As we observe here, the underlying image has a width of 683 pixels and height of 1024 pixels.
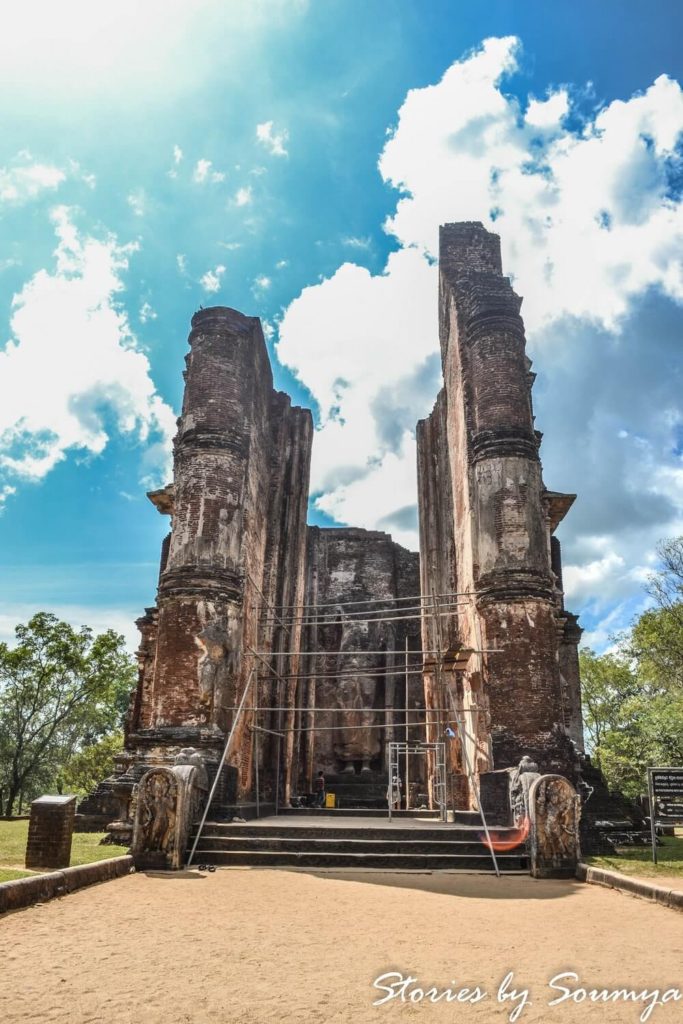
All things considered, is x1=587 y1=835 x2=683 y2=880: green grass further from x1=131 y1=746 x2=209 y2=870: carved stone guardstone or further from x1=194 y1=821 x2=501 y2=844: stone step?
x1=131 y1=746 x2=209 y2=870: carved stone guardstone

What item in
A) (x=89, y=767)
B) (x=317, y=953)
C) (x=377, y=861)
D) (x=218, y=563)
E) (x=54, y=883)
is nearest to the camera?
(x=317, y=953)

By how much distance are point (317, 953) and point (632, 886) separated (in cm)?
381

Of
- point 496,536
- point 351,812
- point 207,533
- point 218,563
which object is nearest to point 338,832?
point 218,563

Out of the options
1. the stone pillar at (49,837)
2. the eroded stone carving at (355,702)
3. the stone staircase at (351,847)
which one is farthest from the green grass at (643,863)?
the eroded stone carving at (355,702)

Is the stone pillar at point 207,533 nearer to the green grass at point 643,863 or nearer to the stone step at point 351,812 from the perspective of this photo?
the stone step at point 351,812

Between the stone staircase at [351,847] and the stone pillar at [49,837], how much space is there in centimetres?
215

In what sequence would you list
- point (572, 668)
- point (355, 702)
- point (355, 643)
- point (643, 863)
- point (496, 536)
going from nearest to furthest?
1. point (643, 863)
2. point (496, 536)
3. point (572, 668)
4. point (355, 702)
5. point (355, 643)

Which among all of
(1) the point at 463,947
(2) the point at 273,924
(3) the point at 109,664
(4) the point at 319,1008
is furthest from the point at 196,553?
(3) the point at 109,664

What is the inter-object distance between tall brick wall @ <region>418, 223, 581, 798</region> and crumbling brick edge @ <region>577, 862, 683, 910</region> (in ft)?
11.5

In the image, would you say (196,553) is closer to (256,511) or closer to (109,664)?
(256,511)

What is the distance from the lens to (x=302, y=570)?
19.1 meters

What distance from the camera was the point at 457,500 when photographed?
16109 mm

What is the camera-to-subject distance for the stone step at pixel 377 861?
891cm

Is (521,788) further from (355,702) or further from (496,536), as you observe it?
(355,702)
